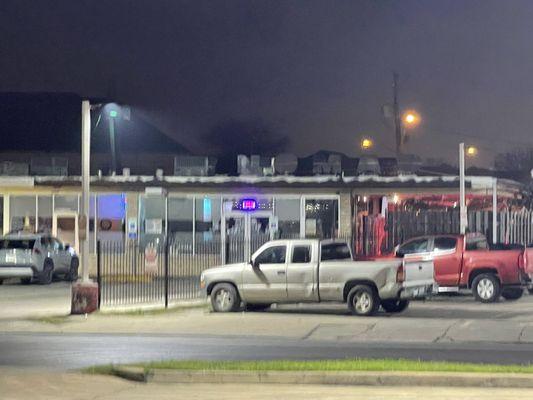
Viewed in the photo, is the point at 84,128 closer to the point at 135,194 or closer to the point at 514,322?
the point at 514,322

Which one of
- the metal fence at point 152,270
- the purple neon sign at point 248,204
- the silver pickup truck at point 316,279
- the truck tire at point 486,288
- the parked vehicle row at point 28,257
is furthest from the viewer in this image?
the purple neon sign at point 248,204

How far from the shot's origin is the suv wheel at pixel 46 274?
33.8m

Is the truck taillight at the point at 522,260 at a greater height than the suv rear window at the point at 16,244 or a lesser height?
lesser

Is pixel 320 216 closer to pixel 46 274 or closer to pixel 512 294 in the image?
pixel 46 274

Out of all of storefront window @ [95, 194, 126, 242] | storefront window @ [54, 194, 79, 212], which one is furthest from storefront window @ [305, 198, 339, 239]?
storefront window @ [54, 194, 79, 212]

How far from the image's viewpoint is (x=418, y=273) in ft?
75.6

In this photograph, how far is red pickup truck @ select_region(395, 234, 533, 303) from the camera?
25.5 meters

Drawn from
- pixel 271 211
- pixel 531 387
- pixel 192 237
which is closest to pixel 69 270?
pixel 192 237

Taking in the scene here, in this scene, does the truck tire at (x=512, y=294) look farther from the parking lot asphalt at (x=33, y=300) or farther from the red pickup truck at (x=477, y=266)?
the parking lot asphalt at (x=33, y=300)

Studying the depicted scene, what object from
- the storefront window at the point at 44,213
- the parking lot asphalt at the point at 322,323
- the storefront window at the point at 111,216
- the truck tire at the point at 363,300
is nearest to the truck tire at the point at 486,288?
the parking lot asphalt at the point at 322,323

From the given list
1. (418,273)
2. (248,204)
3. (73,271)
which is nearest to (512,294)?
(418,273)

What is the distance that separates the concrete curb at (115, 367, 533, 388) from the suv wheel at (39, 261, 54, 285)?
21.1m

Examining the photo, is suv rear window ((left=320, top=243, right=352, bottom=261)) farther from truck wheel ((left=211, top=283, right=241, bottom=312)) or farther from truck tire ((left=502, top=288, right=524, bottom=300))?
truck tire ((left=502, top=288, right=524, bottom=300))

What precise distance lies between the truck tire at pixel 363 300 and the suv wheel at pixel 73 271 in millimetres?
15389
